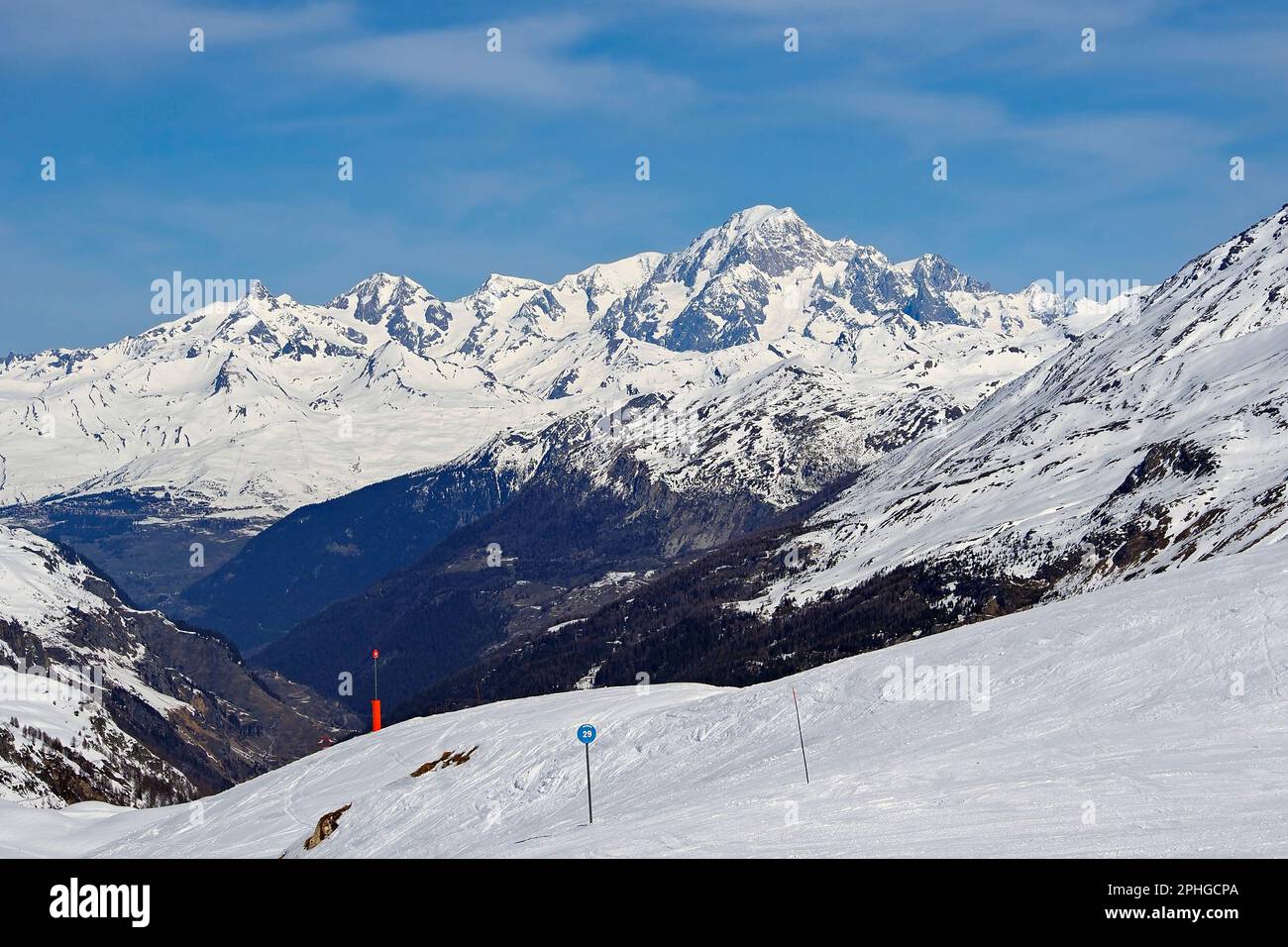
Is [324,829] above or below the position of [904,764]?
below

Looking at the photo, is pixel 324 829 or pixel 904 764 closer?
pixel 904 764

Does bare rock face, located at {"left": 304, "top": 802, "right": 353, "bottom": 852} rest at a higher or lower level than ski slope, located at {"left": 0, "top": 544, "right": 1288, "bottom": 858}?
lower

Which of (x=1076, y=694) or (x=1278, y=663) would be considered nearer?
(x=1278, y=663)

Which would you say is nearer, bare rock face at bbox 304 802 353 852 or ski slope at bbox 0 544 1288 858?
ski slope at bbox 0 544 1288 858
